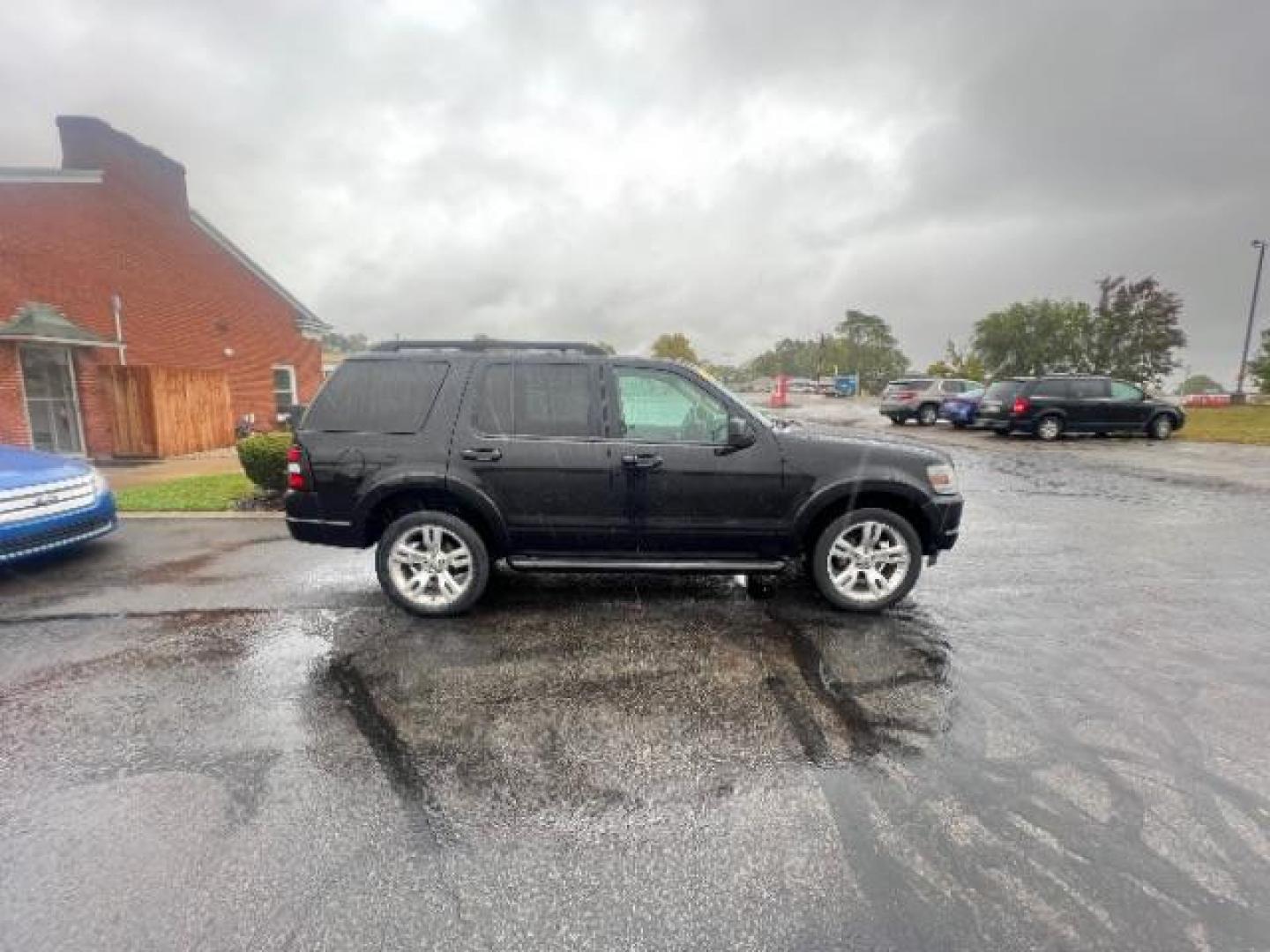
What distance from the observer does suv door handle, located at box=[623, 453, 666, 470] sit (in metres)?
4.15

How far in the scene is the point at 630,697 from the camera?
321 cm

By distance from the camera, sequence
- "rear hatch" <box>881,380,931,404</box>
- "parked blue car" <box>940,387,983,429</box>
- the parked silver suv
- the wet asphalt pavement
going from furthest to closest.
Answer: "rear hatch" <box>881,380,931,404</box> < the parked silver suv < "parked blue car" <box>940,387,983,429</box> < the wet asphalt pavement

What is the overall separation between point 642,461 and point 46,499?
5.41 m

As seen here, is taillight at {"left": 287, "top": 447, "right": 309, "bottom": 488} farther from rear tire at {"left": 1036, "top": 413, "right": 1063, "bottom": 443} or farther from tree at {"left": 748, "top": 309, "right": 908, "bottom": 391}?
tree at {"left": 748, "top": 309, "right": 908, "bottom": 391}

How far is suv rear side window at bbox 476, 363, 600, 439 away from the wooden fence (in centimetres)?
1269

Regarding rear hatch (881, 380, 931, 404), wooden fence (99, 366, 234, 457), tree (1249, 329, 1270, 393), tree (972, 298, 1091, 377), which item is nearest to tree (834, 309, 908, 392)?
tree (972, 298, 1091, 377)

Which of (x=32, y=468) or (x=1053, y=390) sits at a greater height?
(x=1053, y=390)

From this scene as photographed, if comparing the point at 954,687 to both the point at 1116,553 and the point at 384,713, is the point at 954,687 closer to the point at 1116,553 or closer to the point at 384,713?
the point at 384,713

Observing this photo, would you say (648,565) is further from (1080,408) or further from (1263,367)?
(1263,367)

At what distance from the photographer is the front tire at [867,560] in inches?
168

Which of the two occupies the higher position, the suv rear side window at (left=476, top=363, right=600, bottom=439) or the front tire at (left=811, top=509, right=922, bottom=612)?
the suv rear side window at (left=476, top=363, right=600, bottom=439)

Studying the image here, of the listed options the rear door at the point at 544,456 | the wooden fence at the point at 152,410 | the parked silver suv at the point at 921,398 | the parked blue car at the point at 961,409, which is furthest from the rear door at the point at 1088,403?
the wooden fence at the point at 152,410

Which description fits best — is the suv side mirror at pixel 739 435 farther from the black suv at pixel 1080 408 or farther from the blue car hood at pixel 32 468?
the black suv at pixel 1080 408

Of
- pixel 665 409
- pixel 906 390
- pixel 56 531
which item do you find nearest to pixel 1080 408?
pixel 906 390
